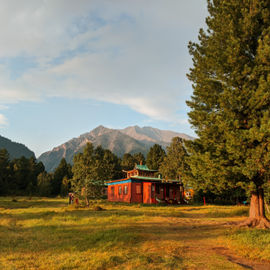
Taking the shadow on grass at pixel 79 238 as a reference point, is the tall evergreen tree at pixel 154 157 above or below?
above

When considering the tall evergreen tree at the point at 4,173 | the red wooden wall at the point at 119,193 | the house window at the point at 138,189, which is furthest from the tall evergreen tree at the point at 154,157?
the tall evergreen tree at the point at 4,173

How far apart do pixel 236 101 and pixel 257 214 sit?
22.2 ft

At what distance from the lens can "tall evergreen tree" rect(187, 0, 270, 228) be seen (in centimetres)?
1137

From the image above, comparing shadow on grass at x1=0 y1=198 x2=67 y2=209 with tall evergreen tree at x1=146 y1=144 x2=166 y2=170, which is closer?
shadow on grass at x1=0 y1=198 x2=67 y2=209

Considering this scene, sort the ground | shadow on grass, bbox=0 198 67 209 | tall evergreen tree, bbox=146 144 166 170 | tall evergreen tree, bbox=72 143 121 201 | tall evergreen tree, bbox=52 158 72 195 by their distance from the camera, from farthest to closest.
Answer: tall evergreen tree, bbox=146 144 166 170 < tall evergreen tree, bbox=52 158 72 195 < shadow on grass, bbox=0 198 67 209 < tall evergreen tree, bbox=72 143 121 201 < the ground

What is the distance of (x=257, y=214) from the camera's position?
12852mm

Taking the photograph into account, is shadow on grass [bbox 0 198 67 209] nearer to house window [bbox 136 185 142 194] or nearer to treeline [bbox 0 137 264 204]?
treeline [bbox 0 137 264 204]

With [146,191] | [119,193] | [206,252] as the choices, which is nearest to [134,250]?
[206,252]

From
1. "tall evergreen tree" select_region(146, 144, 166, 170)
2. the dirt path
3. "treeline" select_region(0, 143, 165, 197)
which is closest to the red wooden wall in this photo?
"treeline" select_region(0, 143, 165, 197)

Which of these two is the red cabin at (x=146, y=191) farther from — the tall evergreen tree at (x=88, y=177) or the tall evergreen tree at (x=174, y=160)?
the tall evergreen tree at (x=88, y=177)

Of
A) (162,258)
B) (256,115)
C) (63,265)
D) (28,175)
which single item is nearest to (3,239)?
(63,265)

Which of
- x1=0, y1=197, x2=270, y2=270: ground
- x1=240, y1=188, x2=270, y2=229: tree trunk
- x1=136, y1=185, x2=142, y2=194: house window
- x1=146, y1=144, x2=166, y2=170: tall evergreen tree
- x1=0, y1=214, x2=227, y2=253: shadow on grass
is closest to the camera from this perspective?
x1=0, y1=197, x2=270, y2=270: ground

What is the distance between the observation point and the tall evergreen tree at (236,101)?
11367 millimetres

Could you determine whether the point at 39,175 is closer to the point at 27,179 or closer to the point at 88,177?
the point at 27,179
